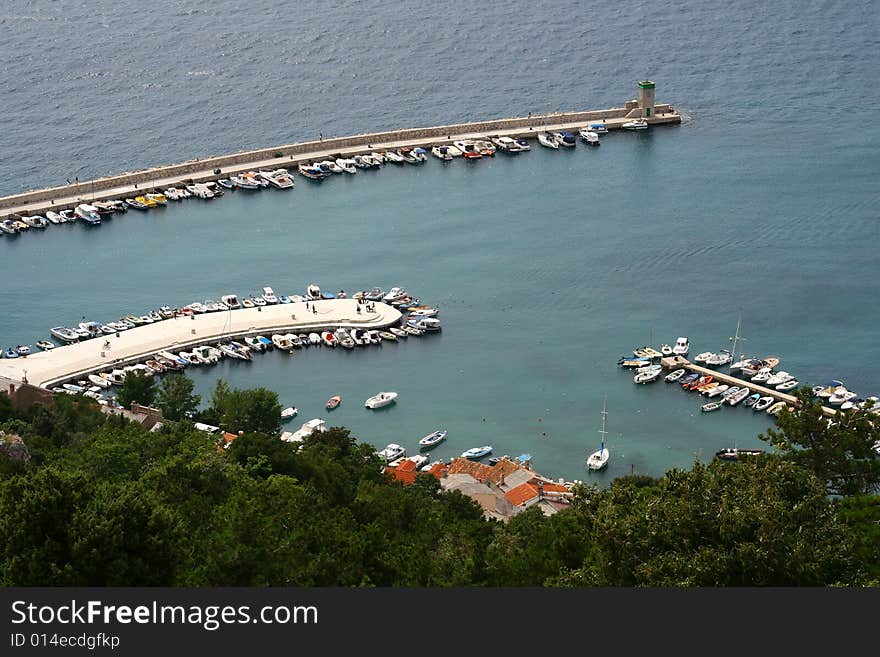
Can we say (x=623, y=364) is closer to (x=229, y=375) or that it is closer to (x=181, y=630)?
(x=229, y=375)

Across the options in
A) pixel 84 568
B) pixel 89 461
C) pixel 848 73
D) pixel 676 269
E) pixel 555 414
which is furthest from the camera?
pixel 848 73

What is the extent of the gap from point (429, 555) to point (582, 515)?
172 inches

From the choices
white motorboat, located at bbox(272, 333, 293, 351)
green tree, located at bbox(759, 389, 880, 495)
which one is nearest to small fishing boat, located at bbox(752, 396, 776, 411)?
white motorboat, located at bbox(272, 333, 293, 351)

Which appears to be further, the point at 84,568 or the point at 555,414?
the point at 555,414

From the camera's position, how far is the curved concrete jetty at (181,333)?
82875mm

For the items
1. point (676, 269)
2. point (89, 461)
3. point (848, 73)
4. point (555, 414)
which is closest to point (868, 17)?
point (848, 73)

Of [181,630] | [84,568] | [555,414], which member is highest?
[181,630]

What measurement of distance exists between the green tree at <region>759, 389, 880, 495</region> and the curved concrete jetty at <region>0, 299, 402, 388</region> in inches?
1655

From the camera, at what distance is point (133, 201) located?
11212cm

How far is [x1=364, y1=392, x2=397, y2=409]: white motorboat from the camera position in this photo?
262 ft

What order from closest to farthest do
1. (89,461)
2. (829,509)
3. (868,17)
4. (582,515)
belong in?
1. (829,509)
2. (582,515)
3. (89,461)
4. (868,17)

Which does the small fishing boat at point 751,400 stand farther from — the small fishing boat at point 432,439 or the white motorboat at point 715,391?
the small fishing boat at point 432,439

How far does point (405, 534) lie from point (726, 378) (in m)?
38.6

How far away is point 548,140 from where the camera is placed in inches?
4847
